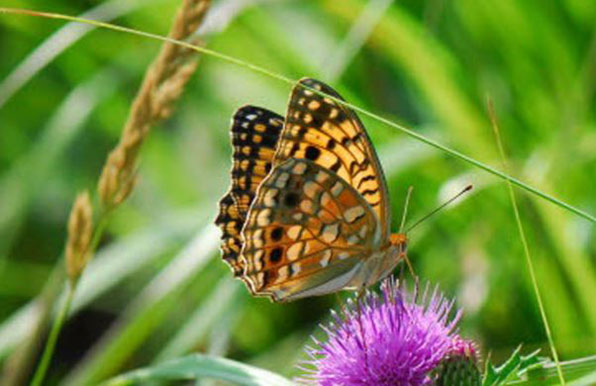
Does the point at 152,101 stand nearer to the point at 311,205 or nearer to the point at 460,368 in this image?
the point at 311,205

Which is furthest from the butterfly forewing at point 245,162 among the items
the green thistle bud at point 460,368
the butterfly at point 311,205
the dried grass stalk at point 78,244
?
the green thistle bud at point 460,368

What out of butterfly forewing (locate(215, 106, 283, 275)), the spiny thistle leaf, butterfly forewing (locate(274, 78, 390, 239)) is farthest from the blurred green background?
the spiny thistle leaf

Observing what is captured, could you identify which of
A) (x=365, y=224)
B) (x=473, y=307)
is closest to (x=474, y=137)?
(x=473, y=307)

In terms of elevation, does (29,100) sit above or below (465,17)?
below

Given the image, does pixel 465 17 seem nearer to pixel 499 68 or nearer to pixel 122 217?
pixel 499 68

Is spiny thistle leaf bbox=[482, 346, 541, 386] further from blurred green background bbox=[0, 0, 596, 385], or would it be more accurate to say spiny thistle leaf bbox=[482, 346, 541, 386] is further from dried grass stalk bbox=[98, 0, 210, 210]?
blurred green background bbox=[0, 0, 596, 385]
